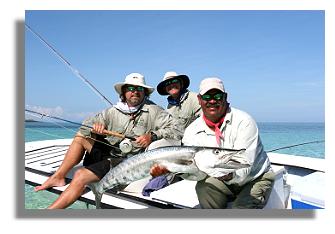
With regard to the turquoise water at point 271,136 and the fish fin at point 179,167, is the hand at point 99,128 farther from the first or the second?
the fish fin at point 179,167

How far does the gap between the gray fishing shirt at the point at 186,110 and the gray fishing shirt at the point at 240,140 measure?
0.86m

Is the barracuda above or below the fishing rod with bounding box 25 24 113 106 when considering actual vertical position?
below

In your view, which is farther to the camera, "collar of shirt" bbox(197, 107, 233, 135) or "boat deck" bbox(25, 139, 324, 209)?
"boat deck" bbox(25, 139, 324, 209)

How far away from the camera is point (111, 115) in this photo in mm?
2988

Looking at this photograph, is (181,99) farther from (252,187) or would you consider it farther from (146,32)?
(252,187)

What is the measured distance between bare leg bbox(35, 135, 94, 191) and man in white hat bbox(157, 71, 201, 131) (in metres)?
0.76

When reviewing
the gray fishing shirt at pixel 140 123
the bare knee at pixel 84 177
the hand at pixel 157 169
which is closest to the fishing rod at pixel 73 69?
the gray fishing shirt at pixel 140 123

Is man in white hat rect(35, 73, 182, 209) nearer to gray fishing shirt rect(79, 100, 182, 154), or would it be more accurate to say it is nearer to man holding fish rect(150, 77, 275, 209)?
gray fishing shirt rect(79, 100, 182, 154)

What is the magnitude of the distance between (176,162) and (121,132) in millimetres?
741

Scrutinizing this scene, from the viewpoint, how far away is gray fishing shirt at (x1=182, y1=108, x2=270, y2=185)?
7.57ft

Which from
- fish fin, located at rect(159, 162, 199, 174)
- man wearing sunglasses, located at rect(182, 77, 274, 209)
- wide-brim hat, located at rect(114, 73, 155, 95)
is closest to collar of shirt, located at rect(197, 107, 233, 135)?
man wearing sunglasses, located at rect(182, 77, 274, 209)

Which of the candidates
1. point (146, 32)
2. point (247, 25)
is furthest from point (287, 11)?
point (146, 32)

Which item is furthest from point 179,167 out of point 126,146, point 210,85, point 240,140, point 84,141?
point 84,141

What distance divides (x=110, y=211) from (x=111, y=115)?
2.42 ft
